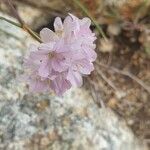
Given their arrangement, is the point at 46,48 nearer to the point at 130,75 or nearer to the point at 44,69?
the point at 44,69

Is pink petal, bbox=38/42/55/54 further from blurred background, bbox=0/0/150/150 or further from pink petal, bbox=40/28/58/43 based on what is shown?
blurred background, bbox=0/0/150/150

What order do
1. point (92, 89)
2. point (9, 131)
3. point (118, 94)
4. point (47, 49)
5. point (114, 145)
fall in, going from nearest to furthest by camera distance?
1. point (47, 49)
2. point (9, 131)
3. point (114, 145)
4. point (92, 89)
5. point (118, 94)

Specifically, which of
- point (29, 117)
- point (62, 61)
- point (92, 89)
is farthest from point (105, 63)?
point (62, 61)

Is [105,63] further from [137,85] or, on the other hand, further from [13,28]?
[13,28]

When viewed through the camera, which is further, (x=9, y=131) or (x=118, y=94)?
(x=118, y=94)

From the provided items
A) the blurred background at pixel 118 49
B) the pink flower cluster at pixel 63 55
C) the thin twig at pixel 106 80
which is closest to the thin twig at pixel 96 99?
the blurred background at pixel 118 49

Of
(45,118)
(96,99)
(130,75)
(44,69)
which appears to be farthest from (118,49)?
(44,69)

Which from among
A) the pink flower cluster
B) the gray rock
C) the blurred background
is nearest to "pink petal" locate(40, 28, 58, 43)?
the pink flower cluster
